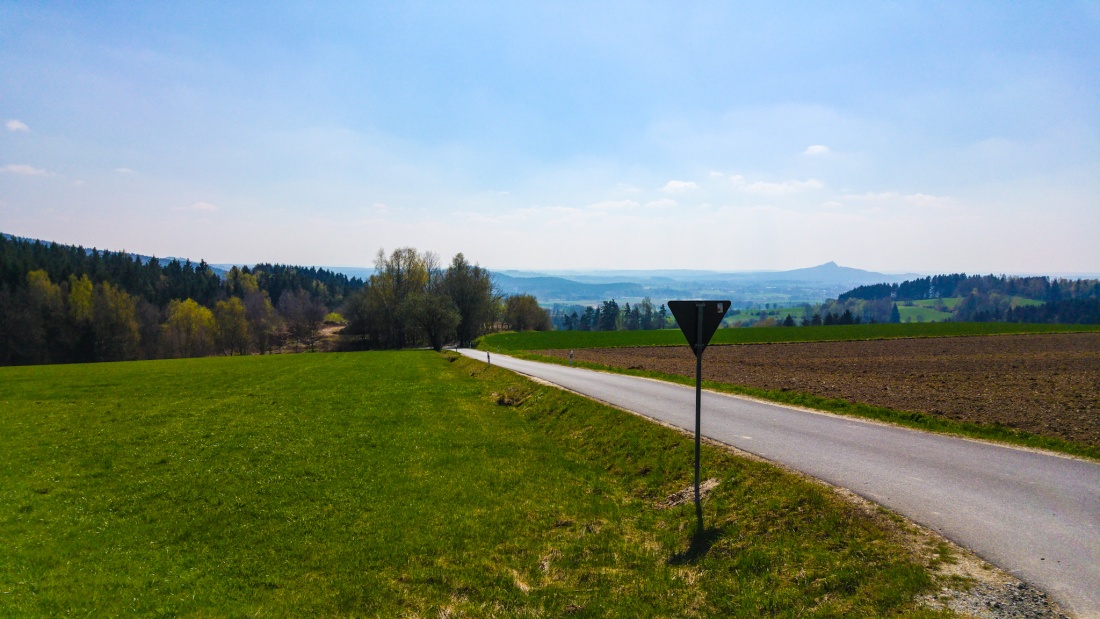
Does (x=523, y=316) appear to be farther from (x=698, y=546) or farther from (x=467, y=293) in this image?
(x=698, y=546)

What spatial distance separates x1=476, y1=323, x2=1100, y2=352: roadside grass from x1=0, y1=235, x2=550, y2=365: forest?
1302 centimetres

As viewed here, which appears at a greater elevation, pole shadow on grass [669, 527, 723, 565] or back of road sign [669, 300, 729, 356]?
back of road sign [669, 300, 729, 356]

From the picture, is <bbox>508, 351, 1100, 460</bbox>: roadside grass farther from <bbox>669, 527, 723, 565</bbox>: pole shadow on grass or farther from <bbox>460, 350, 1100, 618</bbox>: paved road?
<bbox>669, 527, 723, 565</bbox>: pole shadow on grass

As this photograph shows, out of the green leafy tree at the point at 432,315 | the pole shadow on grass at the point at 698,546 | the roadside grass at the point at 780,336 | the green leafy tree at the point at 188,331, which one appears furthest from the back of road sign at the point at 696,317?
the green leafy tree at the point at 188,331

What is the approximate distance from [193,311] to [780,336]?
363ft

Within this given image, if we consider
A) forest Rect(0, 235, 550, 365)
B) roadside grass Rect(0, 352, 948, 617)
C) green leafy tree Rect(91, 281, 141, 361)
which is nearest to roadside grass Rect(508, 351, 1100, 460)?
roadside grass Rect(0, 352, 948, 617)

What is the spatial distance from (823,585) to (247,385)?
115 ft

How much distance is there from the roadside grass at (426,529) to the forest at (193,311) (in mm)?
63677

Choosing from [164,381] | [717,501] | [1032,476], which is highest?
[1032,476]

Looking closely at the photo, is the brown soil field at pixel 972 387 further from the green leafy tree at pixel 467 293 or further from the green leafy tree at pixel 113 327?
the green leafy tree at pixel 113 327

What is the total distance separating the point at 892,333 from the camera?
7212 centimetres

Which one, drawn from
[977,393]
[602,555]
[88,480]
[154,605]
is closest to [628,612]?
[602,555]

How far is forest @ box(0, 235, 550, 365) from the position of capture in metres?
80.2

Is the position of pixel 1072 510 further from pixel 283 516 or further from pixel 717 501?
pixel 283 516
